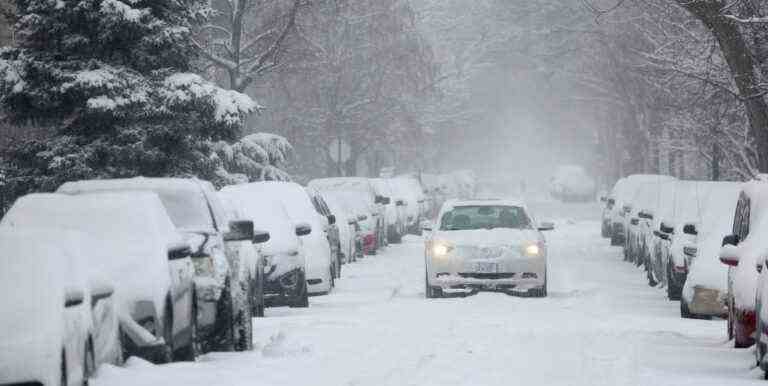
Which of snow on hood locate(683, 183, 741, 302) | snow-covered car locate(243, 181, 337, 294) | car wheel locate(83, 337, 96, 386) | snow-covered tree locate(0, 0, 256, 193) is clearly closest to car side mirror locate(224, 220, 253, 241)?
car wheel locate(83, 337, 96, 386)

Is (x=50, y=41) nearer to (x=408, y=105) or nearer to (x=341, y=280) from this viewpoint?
(x=341, y=280)

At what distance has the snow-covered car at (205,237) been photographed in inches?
581

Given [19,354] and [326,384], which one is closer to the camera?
[19,354]

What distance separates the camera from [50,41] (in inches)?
1102

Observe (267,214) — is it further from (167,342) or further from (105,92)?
(167,342)

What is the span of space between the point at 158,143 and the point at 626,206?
1420cm

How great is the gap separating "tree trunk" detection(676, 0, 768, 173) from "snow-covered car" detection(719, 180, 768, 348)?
10.0 meters

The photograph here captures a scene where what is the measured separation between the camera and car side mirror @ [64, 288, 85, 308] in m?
10.2

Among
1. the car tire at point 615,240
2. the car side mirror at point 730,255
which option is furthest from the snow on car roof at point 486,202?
the car tire at point 615,240

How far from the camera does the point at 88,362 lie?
11.0 metres

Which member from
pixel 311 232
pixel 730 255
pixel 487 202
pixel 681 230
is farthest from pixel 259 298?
pixel 730 255

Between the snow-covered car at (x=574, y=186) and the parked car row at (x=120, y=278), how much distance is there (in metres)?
74.1

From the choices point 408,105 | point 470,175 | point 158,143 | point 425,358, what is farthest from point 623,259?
point 470,175

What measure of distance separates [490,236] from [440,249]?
75 centimetres
